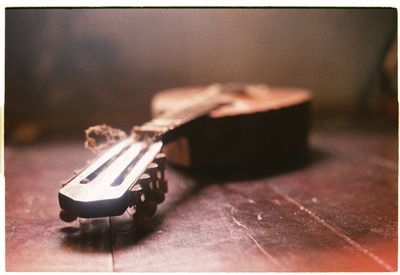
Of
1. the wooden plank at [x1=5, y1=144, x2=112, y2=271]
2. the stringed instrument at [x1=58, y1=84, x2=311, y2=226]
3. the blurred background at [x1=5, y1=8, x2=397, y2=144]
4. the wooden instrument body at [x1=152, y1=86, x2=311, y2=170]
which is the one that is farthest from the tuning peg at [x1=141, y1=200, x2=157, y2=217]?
the blurred background at [x1=5, y1=8, x2=397, y2=144]

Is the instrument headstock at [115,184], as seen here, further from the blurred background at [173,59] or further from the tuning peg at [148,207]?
the blurred background at [173,59]

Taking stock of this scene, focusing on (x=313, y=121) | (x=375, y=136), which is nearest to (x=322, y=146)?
(x=375, y=136)

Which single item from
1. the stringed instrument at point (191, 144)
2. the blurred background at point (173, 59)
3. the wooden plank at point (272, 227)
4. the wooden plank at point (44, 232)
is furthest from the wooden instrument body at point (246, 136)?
the blurred background at point (173, 59)

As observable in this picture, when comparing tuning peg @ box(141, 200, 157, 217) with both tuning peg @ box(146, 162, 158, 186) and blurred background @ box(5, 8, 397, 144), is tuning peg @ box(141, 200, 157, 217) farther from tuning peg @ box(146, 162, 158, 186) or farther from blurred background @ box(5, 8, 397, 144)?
blurred background @ box(5, 8, 397, 144)

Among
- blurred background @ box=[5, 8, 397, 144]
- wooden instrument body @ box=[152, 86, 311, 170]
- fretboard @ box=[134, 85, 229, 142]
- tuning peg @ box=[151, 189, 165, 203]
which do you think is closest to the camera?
tuning peg @ box=[151, 189, 165, 203]

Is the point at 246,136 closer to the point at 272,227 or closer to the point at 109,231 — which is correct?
the point at 272,227

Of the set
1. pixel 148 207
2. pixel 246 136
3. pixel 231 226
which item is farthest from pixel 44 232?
pixel 246 136

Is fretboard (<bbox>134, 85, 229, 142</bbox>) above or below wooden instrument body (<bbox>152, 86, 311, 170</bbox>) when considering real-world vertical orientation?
above
